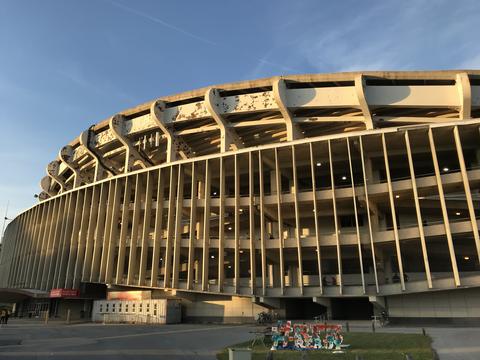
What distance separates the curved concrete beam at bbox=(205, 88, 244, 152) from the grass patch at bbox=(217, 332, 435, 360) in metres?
23.8

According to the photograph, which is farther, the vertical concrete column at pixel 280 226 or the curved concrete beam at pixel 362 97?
the curved concrete beam at pixel 362 97

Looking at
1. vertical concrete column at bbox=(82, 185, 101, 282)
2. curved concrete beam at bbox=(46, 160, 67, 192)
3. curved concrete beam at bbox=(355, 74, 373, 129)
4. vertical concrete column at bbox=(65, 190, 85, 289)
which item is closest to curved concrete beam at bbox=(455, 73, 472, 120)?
curved concrete beam at bbox=(355, 74, 373, 129)

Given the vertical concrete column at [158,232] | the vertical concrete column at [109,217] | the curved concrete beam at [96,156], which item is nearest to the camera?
the vertical concrete column at [158,232]

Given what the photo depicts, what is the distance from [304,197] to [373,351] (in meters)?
20.5

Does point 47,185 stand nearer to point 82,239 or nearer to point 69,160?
point 69,160

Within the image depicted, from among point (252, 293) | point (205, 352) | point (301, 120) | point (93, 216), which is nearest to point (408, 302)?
point (252, 293)

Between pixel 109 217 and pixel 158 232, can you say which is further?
pixel 109 217

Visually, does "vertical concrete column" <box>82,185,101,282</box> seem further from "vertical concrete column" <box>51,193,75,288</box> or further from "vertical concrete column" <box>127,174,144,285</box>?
"vertical concrete column" <box>127,174,144,285</box>

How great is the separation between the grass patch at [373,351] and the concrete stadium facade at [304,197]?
12.8 meters

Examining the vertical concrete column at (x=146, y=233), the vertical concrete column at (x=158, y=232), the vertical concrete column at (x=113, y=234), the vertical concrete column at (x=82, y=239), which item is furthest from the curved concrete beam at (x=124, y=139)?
the vertical concrete column at (x=82, y=239)

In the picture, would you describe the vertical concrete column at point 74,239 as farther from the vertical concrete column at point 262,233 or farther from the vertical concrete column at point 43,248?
the vertical concrete column at point 262,233

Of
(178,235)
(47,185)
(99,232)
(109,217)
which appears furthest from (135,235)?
(47,185)

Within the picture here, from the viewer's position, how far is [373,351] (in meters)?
14.7

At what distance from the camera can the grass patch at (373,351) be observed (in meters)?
13.7
